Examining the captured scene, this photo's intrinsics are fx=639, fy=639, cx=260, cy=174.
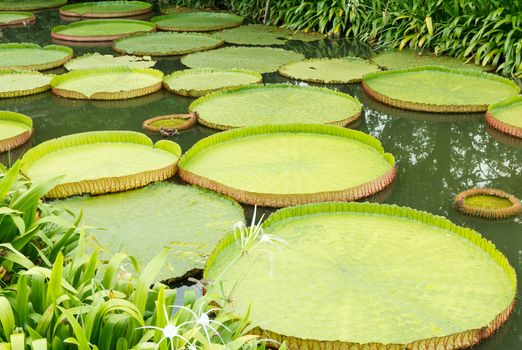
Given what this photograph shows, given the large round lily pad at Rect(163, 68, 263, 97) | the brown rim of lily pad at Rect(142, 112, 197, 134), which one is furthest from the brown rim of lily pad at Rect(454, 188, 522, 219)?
the large round lily pad at Rect(163, 68, 263, 97)

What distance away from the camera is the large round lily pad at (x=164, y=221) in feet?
10.9

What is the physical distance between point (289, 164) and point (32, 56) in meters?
4.57

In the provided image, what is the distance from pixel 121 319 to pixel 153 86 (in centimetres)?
438

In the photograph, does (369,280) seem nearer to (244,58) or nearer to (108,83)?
(108,83)

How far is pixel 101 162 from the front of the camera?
4328mm

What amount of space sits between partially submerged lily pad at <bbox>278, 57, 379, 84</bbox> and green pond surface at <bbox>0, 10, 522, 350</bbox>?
0.10 m

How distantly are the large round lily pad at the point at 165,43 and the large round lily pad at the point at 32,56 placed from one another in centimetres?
72

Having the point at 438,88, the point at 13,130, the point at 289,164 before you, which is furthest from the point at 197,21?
the point at 289,164

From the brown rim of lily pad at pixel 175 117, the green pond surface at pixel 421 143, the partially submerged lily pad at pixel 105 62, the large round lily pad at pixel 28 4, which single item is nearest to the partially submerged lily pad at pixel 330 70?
the green pond surface at pixel 421 143

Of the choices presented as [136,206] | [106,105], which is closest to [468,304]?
[136,206]

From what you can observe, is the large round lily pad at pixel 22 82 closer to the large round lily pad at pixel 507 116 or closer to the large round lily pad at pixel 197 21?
the large round lily pad at pixel 197 21

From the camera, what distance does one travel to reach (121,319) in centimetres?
210

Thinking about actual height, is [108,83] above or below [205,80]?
below

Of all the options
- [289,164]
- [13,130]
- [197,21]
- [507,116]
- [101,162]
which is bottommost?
[13,130]
